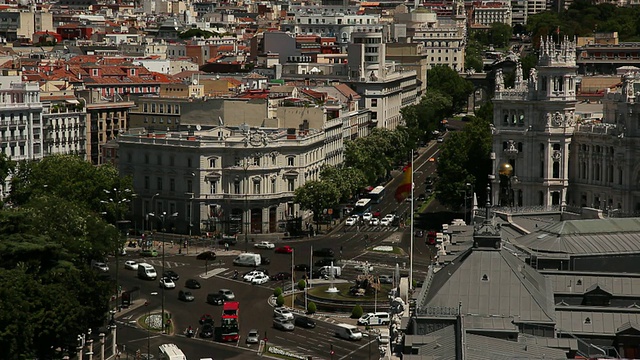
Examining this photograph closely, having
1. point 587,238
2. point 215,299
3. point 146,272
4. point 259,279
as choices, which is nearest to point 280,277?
point 259,279

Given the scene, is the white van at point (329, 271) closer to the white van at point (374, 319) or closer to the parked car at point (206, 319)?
the parked car at point (206, 319)

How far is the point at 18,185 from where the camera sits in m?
136

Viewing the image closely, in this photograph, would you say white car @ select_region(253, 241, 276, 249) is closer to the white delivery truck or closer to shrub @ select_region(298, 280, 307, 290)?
shrub @ select_region(298, 280, 307, 290)

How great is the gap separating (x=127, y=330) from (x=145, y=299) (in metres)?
10.3

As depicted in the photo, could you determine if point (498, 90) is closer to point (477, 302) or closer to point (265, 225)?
point (265, 225)

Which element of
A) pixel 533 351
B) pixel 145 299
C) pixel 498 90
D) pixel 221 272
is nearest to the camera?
pixel 533 351

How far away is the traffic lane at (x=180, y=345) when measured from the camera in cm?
9550

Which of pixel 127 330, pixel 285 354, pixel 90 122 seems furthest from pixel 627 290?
pixel 90 122

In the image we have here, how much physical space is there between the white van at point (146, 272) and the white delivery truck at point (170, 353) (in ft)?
88.5

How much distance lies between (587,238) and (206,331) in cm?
2949

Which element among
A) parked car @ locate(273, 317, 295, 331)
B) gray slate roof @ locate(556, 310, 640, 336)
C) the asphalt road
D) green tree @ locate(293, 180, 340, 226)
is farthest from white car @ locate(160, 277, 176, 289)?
gray slate roof @ locate(556, 310, 640, 336)

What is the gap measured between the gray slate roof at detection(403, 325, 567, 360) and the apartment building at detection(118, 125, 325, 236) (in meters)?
84.0

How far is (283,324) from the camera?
103062mm

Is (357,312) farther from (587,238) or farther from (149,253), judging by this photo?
(149,253)
